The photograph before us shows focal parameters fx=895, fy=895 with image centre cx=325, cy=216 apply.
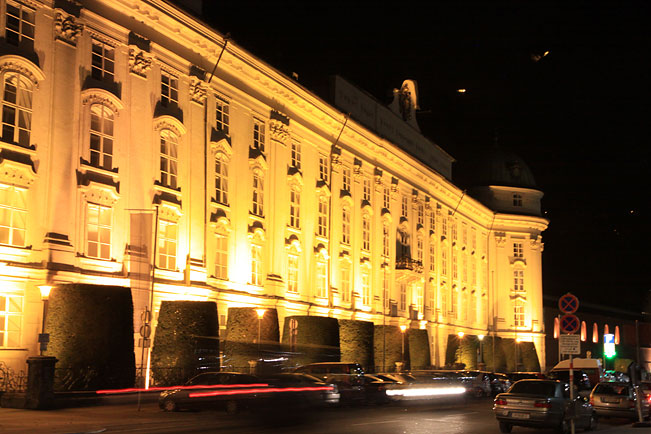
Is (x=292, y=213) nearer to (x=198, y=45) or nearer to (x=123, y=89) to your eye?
(x=198, y=45)

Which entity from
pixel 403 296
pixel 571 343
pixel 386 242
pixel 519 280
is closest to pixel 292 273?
pixel 386 242

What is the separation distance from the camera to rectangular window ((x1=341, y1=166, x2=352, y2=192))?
59891mm

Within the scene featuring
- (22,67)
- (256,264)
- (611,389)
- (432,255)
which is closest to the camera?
(611,389)

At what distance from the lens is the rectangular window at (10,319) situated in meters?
31.6

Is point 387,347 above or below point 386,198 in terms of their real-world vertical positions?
below

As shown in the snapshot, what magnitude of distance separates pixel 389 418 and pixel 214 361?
13.0m

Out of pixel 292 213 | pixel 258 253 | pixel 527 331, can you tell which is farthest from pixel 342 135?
pixel 527 331

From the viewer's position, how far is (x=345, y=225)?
59.8 meters

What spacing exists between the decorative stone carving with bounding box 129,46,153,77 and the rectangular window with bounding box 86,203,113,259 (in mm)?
6385

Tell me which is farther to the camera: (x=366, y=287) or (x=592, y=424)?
(x=366, y=287)

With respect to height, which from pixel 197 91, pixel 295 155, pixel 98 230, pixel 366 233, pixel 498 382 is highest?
pixel 197 91

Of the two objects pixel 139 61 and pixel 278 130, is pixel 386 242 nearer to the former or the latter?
pixel 278 130

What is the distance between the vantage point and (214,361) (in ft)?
130

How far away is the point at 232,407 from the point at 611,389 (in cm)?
1417
